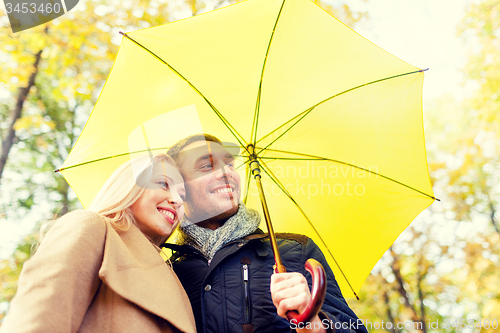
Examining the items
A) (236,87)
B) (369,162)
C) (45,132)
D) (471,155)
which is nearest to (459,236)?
(471,155)

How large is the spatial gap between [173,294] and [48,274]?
2.30 ft

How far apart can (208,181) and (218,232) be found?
0.54 metres

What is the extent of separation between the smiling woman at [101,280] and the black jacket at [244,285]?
0.28 m

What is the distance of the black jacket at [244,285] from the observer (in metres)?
2.07

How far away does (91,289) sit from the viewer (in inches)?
58.3

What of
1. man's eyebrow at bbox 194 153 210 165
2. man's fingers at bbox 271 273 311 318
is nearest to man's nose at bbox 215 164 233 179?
man's eyebrow at bbox 194 153 210 165

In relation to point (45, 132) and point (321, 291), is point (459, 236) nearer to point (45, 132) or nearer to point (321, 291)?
point (321, 291)

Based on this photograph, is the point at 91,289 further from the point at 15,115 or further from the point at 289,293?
the point at 15,115

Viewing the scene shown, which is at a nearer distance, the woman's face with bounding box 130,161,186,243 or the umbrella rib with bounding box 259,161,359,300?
the woman's face with bounding box 130,161,186,243

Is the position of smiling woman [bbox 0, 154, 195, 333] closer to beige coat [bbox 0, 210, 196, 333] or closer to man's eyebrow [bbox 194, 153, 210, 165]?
beige coat [bbox 0, 210, 196, 333]

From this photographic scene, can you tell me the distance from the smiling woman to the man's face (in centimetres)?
70

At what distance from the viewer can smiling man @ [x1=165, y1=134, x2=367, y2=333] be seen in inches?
75.7

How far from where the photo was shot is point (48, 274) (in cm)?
131

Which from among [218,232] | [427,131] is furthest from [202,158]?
[427,131]
